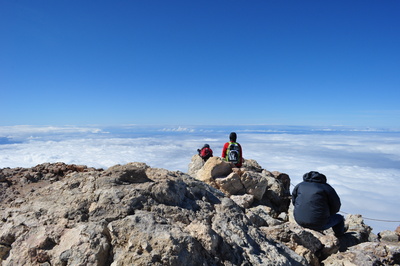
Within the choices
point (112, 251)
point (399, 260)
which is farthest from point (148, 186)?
point (399, 260)

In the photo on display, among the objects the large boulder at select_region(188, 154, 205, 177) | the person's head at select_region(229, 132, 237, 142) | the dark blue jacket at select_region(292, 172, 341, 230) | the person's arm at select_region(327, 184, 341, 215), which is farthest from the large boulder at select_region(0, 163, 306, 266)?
the large boulder at select_region(188, 154, 205, 177)

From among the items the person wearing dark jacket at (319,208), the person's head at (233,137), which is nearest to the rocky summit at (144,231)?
the person wearing dark jacket at (319,208)

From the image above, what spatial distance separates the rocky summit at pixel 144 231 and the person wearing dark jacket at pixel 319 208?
0.79 metres

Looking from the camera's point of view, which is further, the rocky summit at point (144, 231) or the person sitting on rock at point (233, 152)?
the person sitting on rock at point (233, 152)

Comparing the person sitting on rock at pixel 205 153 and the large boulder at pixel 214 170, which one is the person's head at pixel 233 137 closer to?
the large boulder at pixel 214 170

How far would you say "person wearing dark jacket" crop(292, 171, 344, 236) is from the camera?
20.1 feet

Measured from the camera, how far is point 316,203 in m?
6.20

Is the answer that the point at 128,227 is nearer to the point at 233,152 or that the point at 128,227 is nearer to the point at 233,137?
the point at 233,152

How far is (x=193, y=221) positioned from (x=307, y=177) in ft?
14.2

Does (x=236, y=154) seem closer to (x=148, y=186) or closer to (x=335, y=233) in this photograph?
(x=335, y=233)

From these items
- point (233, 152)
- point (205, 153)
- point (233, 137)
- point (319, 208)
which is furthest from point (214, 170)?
point (319, 208)

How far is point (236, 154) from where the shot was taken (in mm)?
11656

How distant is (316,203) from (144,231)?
4.94m

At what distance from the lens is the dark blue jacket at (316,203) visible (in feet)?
20.1
